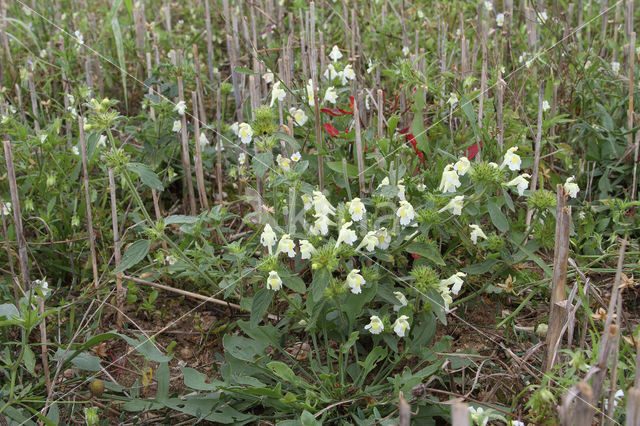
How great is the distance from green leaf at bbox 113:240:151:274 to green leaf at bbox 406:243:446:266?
0.76 m

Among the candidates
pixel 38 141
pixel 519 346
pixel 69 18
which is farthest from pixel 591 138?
pixel 69 18

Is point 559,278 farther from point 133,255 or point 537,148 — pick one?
point 133,255

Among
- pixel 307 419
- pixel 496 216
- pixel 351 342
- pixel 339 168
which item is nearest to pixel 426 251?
pixel 496 216

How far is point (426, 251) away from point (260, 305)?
0.50 meters

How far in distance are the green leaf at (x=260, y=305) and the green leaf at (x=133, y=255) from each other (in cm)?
34

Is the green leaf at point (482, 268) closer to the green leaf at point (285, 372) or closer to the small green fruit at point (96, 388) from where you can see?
the green leaf at point (285, 372)

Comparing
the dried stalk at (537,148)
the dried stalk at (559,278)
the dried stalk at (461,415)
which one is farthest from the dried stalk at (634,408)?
the dried stalk at (537,148)

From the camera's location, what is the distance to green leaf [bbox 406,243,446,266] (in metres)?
1.79

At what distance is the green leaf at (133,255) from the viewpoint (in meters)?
1.81

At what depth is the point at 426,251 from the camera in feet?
5.95

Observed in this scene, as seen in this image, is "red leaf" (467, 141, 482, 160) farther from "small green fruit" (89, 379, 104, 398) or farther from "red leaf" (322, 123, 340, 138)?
"small green fruit" (89, 379, 104, 398)

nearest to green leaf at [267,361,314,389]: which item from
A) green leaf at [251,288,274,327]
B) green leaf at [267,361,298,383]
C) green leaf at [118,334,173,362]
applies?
green leaf at [267,361,298,383]

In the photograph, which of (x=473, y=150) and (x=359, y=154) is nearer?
(x=359, y=154)

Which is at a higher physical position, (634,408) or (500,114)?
(500,114)
